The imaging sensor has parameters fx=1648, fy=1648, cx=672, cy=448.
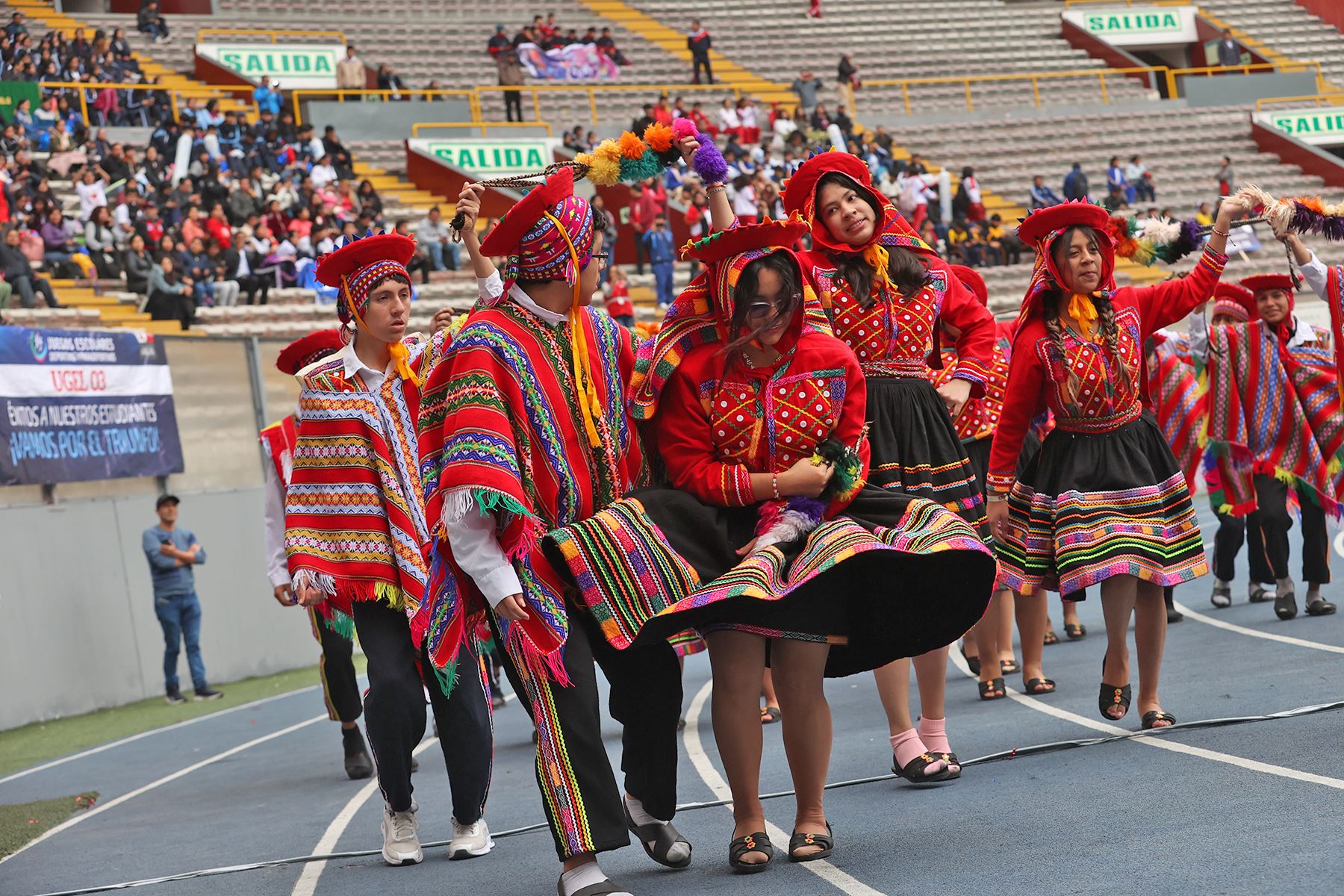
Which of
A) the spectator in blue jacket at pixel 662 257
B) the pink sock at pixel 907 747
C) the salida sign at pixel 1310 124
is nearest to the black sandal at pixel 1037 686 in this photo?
the pink sock at pixel 907 747

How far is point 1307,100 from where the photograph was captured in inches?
1449

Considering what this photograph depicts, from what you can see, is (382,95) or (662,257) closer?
(662,257)

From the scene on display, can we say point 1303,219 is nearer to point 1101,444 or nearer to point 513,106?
point 1101,444

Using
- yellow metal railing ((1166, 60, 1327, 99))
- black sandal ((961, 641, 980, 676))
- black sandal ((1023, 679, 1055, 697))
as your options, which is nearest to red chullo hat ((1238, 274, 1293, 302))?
black sandal ((961, 641, 980, 676))

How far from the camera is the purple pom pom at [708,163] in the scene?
17.2 ft

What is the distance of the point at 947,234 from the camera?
2800 centimetres

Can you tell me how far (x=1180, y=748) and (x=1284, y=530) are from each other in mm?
4647

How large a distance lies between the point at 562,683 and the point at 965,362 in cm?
235

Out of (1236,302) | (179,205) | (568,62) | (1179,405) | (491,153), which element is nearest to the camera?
(1236,302)

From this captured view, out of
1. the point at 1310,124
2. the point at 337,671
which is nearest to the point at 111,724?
the point at 337,671

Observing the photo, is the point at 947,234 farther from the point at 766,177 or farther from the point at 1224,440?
the point at 1224,440

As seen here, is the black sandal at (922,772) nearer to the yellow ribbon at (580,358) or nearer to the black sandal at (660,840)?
the black sandal at (660,840)

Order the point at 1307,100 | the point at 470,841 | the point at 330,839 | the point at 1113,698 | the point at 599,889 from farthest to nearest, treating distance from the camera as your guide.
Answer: the point at 1307,100, the point at 330,839, the point at 1113,698, the point at 470,841, the point at 599,889

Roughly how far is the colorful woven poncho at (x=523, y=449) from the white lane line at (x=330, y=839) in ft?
3.80
